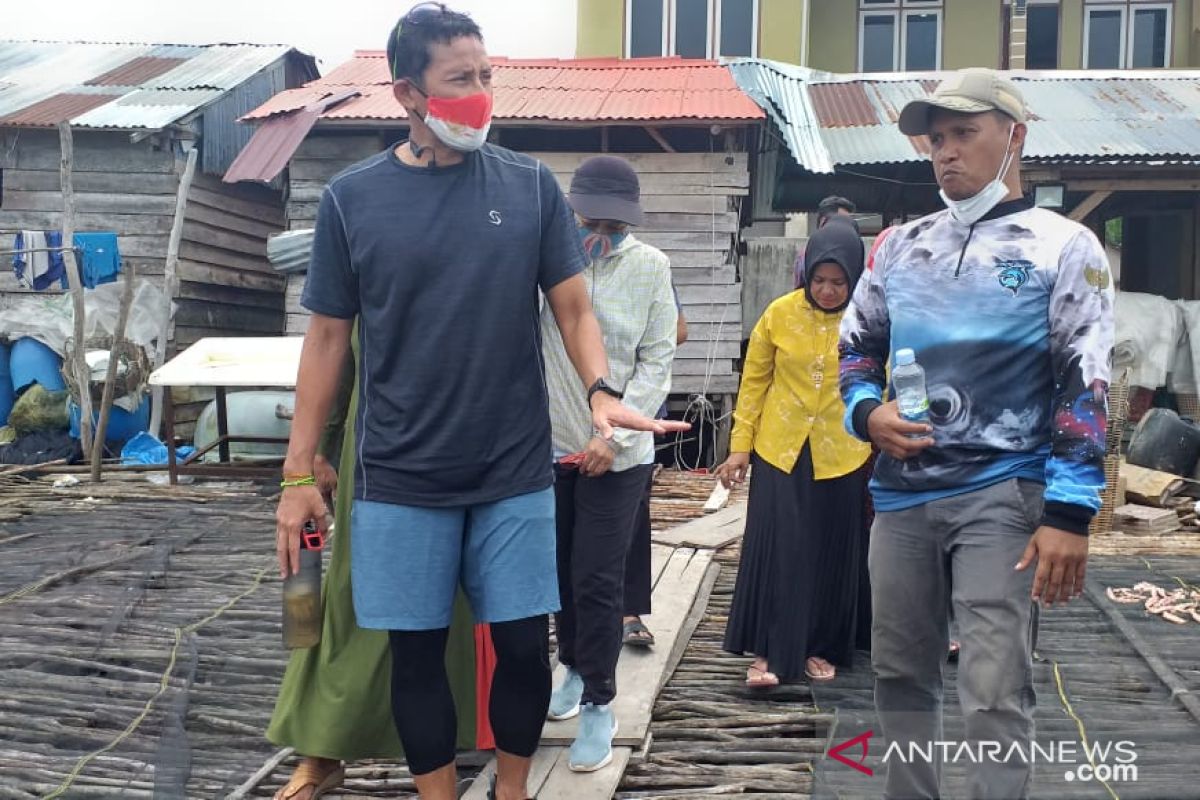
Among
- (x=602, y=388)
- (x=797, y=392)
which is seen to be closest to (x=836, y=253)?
(x=797, y=392)

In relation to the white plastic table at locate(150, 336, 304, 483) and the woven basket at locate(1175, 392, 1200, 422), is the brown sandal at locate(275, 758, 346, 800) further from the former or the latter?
the woven basket at locate(1175, 392, 1200, 422)

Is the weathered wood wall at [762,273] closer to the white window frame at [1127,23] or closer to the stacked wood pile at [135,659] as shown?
the stacked wood pile at [135,659]

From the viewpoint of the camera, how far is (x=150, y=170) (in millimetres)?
12961

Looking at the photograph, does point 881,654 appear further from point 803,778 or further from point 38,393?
point 38,393

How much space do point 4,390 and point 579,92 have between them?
23.9 ft

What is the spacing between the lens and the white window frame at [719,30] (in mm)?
15383

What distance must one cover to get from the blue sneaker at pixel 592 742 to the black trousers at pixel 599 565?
0.03 metres

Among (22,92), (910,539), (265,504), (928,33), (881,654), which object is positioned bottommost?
(265,504)

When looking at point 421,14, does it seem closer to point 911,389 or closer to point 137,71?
point 911,389

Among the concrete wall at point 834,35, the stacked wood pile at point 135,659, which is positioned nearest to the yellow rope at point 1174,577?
the stacked wood pile at point 135,659

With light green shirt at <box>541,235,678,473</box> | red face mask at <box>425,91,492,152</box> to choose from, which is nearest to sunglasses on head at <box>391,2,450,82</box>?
red face mask at <box>425,91,492,152</box>

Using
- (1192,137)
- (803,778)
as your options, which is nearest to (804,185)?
(1192,137)

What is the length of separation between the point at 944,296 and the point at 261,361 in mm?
7591

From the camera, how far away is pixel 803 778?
3.08 meters
